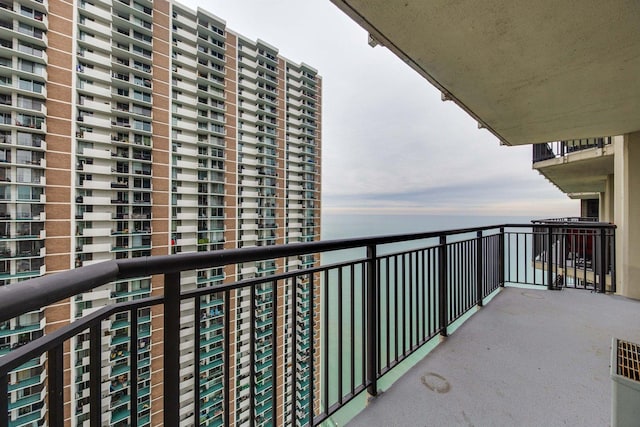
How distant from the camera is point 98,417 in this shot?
738 mm

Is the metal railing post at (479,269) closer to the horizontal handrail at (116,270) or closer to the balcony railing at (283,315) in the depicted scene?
the balcony railing at (283,315)

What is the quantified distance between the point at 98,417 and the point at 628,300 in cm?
548

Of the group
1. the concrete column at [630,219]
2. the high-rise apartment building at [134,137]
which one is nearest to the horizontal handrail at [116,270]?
the high-rise apartment building at [134,137]

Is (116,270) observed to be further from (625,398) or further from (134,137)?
(134,137)

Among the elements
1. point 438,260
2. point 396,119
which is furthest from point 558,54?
point 396,119

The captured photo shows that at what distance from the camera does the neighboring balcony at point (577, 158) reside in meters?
5.18

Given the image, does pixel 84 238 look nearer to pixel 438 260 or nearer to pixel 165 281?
pixel 165 281

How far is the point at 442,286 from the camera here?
7.59 feet

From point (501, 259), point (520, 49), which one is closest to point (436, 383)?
point (520, 49)

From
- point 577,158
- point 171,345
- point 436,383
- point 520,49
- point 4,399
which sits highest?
point 577,158

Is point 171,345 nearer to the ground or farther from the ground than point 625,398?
farther from the ground

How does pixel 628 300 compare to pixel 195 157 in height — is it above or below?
below

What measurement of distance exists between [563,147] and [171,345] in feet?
28.6

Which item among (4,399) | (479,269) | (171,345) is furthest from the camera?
(479,269)
